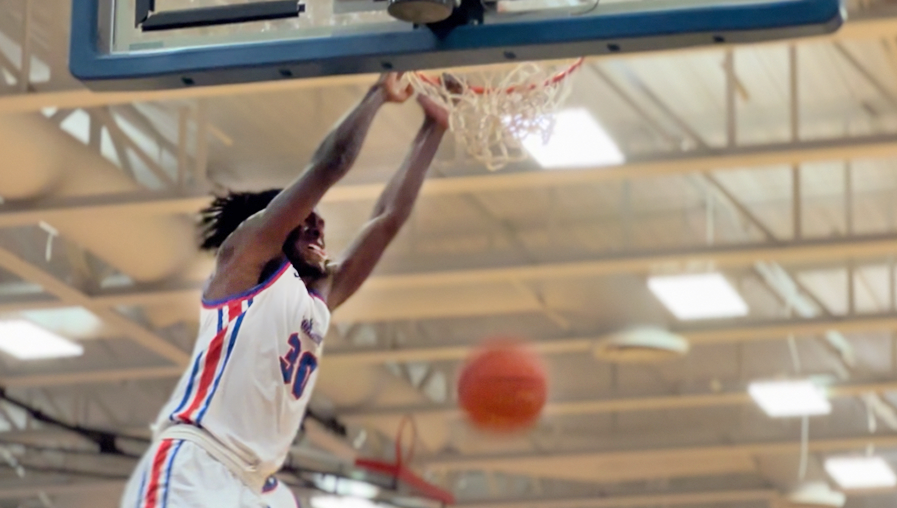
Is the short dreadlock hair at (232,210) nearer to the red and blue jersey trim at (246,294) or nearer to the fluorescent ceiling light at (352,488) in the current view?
the red and blue jersey trim at (246,294)

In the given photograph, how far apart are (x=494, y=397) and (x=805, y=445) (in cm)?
540

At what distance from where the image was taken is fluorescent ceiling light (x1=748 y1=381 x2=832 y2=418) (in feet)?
37.7

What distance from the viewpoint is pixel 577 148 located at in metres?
7.66

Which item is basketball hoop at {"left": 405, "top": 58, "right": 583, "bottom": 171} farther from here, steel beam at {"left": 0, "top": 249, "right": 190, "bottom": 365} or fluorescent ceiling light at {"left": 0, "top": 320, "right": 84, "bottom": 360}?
fluorescent ceiling light at {"left": 0, "top": 320, "right": 84, "bottom": 360}

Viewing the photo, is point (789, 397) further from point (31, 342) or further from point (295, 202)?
point (295, 202)

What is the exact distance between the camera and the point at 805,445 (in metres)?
12.6

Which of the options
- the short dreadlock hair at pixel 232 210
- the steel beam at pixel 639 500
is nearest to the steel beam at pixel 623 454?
the steel beam at pixel 639 500

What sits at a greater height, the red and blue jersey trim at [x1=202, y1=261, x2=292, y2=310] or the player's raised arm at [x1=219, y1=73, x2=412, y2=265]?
the player's raised arm at [x1=219, y1=73, x2=412, y2=265]

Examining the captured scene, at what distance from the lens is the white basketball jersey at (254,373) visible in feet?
11.9

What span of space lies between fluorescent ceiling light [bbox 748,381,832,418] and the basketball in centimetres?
359

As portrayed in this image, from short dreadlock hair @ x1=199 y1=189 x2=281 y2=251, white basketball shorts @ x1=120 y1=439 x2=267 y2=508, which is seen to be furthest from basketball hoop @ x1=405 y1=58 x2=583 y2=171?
white basketball shorts @ x1=120 y1=439 x2=267 y2=508

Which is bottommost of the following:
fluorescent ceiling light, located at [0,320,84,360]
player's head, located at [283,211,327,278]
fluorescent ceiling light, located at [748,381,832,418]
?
player's head, located at [283,211,327,278]

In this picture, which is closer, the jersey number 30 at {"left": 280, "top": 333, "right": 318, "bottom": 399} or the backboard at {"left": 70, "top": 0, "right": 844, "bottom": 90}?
the backboard at {"left": 70, "top": 0, "right": 844, "bottom": 90}

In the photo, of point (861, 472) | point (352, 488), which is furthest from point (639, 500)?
point (352, 488)
